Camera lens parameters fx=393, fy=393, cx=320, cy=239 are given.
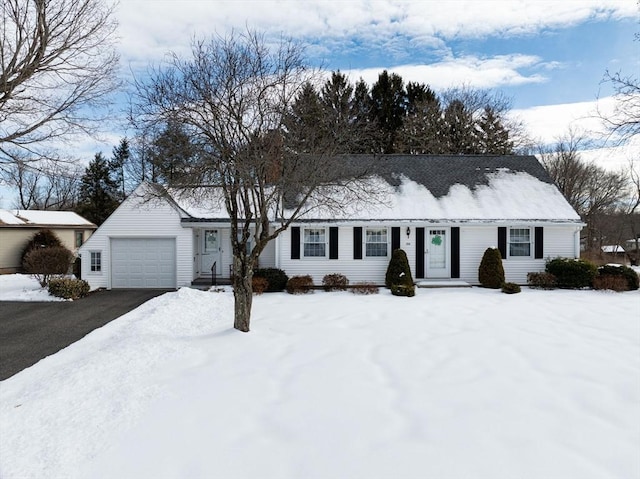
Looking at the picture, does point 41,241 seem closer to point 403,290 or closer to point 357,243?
point 357,243

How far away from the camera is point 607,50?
12586mm

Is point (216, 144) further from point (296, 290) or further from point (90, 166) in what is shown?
point (90, 166)

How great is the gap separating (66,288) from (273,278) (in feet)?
22.9

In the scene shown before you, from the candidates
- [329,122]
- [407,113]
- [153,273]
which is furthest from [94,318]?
[407,113]

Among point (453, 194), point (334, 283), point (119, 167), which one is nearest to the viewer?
point (334, 283)

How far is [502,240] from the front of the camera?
50.0 ft

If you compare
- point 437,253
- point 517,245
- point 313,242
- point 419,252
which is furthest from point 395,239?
point 517,245

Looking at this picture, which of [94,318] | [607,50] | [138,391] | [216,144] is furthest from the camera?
[607,50]

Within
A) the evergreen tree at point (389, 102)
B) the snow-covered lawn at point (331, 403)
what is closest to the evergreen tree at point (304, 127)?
the snow-covered lawn at point (331, 403)

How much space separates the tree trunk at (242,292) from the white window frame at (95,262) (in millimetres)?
9804

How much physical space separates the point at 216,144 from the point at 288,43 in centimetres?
256

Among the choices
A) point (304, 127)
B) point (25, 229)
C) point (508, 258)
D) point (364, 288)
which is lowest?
point (364, 288)

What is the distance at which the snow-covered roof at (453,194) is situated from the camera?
1497cm

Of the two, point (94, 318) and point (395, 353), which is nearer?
point (395, 353)
